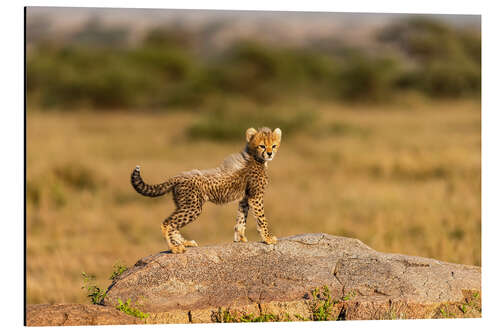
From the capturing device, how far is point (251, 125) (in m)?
20.6

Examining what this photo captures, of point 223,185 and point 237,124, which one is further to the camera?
point 237,124

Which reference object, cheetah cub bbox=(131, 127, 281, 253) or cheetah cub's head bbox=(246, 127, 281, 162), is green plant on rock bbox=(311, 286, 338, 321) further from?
cheetah cub's head bbox=(246, 127, 281, 162)

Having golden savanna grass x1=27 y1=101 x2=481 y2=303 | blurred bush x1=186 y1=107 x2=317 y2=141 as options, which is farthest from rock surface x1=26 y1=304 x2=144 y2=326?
blurred bush x1=186 y1=107 x2=317 y2=141

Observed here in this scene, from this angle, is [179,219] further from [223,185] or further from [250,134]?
[250,134]

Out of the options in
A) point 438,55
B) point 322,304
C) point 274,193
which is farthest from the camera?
point 438,55

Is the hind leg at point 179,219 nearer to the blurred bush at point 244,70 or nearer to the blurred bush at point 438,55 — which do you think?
the blurred bush at point 244,70

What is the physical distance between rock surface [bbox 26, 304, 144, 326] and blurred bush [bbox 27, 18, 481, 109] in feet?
85.7

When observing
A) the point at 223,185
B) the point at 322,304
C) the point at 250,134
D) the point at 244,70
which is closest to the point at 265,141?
the point at 250,134

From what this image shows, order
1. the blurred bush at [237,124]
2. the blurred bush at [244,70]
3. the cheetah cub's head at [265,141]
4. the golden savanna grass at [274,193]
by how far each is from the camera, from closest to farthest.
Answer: the cheetah cub's head at [265,141] < the golden savanna grass at [274,193] < the blurred bush at [237,124] < the blurred bush at [244,70]

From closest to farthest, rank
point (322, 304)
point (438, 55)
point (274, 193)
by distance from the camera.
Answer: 1. point (322, 304)
2. point (274, 193)
3. point (438, 55)

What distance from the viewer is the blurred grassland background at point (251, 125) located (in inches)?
485

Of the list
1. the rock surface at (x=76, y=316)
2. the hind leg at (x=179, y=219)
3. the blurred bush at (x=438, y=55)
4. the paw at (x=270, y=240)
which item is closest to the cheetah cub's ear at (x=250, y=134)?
the hind leg at (x=179, y=219)

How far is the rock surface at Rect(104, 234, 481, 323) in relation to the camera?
18.1ft

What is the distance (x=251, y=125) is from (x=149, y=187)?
50.4ft
